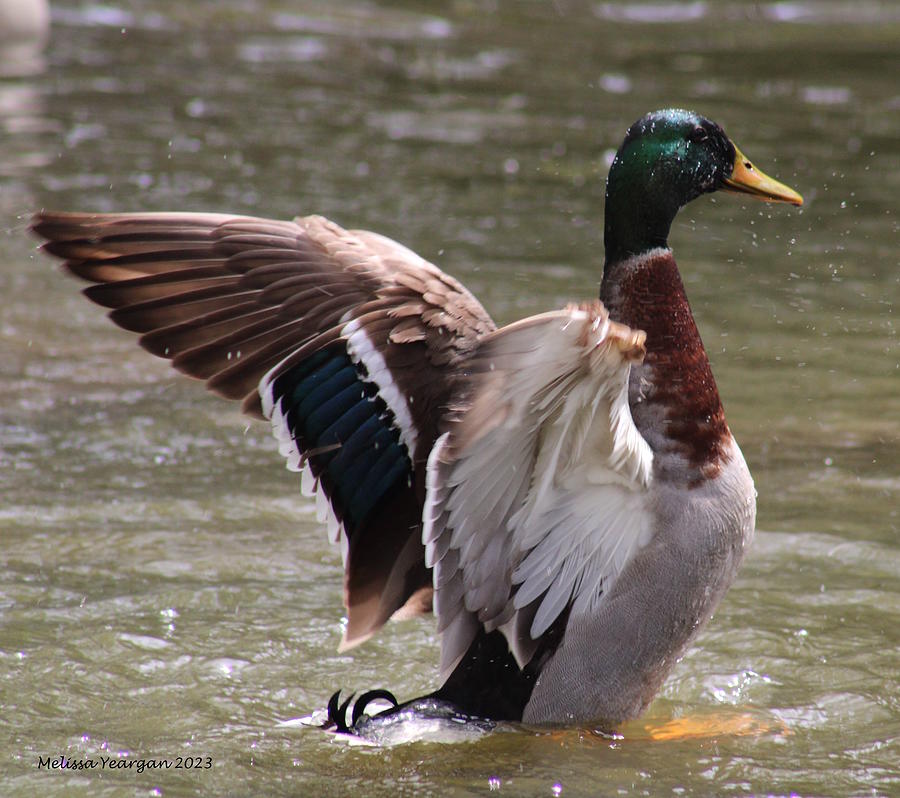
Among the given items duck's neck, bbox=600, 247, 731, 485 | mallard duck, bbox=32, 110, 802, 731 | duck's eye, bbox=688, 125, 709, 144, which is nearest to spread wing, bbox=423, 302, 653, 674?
mallard duck, bbox=32, 110, 802, 731

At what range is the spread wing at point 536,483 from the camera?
3182 mm

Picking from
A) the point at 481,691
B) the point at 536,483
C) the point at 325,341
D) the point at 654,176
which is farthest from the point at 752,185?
the point at 481,691

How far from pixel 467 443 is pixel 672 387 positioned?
759 mm

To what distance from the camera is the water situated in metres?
3.91

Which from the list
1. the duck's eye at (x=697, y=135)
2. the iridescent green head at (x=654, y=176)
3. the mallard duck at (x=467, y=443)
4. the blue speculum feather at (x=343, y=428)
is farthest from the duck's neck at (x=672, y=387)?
the blue speculum feather at (x=343, y=428)

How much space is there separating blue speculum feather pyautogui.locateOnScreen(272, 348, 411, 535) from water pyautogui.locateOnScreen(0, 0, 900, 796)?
0.69m

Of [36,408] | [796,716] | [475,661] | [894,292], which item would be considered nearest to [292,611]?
[475,661]

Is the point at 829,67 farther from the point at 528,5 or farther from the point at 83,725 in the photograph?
the point at 83,725

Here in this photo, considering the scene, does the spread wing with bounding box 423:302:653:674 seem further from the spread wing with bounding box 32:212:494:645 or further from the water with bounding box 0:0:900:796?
the water with bounding box 0:0:900:796

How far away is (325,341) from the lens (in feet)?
12.1

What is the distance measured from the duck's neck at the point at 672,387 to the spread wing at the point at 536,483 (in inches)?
5.6

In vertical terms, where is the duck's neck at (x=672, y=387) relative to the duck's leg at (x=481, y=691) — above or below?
above

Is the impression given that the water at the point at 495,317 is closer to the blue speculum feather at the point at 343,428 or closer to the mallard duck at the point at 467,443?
the mallard duck at the point at 467,443

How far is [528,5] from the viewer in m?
15.3
